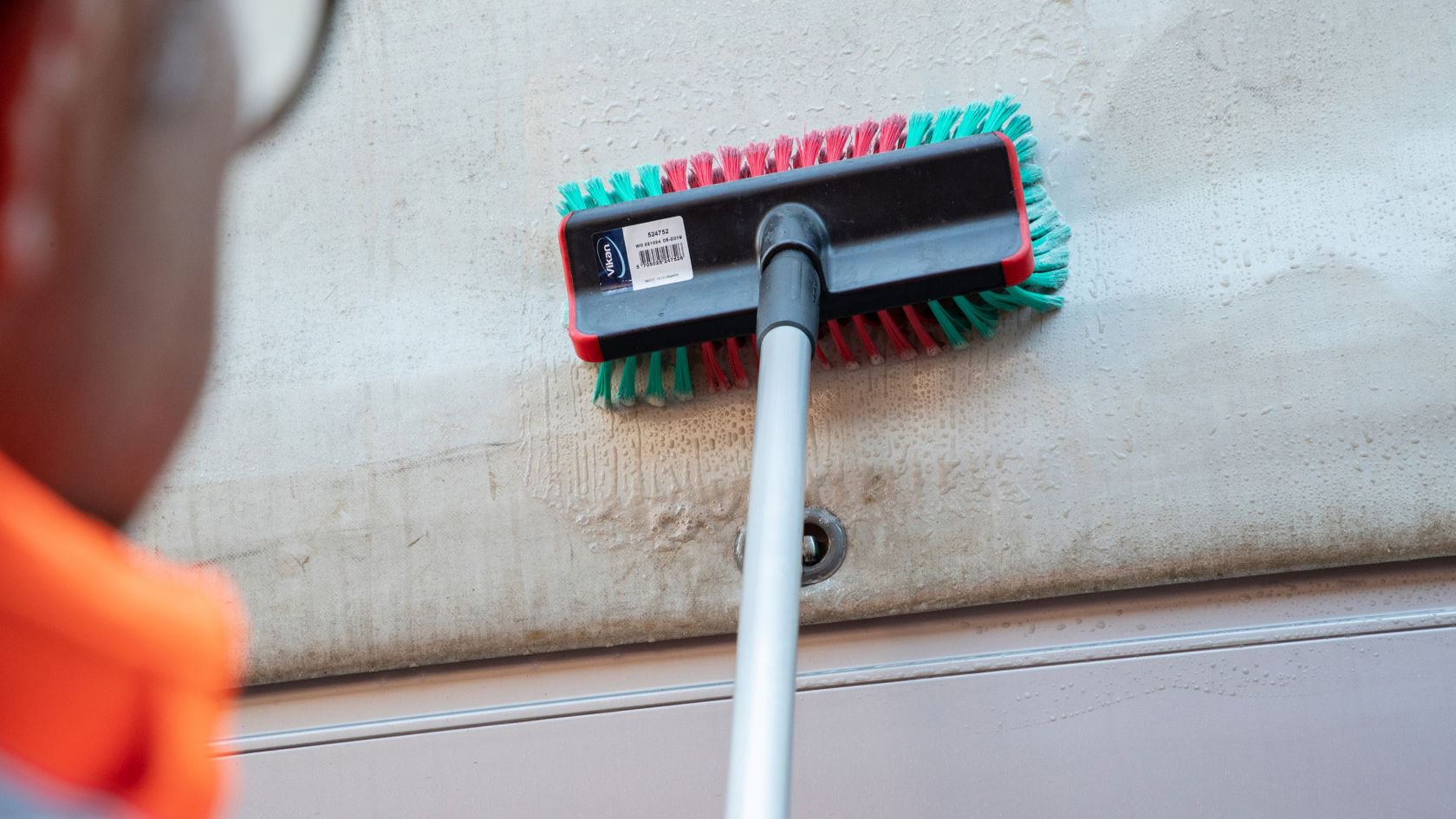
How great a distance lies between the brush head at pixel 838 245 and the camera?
645mm

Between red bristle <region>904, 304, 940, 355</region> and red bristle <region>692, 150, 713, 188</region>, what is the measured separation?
6.5 inches

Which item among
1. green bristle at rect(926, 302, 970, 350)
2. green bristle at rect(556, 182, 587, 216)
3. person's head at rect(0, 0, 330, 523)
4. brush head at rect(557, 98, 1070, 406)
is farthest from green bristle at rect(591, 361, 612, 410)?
person's head at rect(0, 0, 330, 523)

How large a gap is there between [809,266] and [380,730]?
437mm

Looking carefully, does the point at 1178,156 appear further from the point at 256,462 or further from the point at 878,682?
the point at 256,462

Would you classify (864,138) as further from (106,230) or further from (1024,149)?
(106,230)

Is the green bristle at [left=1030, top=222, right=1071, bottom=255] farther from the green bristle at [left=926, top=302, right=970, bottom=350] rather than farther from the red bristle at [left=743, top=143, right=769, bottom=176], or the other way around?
the red bristle at [left=743, top=143, right=769, bottom=176]

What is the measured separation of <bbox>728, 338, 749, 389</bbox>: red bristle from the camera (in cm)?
69

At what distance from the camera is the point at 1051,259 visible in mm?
660

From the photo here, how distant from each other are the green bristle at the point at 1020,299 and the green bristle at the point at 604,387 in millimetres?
262

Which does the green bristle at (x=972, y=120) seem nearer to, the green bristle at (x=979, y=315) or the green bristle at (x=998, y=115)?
the green bristle at (x=998, y=115)

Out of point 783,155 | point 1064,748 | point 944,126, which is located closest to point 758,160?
A: point 783,155

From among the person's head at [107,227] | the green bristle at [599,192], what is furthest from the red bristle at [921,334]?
the person's head at [107,227]

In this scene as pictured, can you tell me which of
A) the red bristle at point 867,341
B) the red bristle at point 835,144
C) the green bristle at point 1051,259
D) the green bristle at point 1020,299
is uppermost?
the red bristle at point 835,144

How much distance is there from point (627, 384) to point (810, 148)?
0.21m
